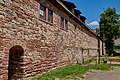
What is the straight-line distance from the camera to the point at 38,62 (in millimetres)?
9961

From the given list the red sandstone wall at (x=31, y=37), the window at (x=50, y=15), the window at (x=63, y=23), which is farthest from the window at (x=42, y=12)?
the window at (x=63, y=23)

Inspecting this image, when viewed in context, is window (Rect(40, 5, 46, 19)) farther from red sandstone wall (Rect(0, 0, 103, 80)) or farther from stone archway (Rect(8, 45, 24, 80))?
stone archway (Rect(8, 45, 24, 80))

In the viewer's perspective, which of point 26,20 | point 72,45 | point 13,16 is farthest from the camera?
point 72,45

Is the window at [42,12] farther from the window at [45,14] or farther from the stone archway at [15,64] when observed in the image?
the stone archway at [15,64]

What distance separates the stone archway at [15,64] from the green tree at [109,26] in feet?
111

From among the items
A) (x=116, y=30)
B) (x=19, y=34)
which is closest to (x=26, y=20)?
(x=19, y=34)

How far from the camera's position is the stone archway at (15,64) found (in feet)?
27.8

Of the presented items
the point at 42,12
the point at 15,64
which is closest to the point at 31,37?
the point at 15,64

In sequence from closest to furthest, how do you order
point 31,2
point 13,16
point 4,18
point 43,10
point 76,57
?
point 4,18
point 13,16
point 31,2
point 43,10
point 76,57

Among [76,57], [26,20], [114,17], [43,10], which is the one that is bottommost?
[76,57]

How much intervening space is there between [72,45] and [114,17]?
27.6 metres

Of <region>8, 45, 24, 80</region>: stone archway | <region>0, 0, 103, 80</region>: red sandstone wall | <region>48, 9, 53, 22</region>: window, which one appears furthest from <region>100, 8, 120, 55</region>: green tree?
<region>8, 45, 24, 80</region>: stone archway

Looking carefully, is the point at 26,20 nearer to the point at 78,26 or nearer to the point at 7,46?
the point at 7,46

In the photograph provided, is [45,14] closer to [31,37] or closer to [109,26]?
[31,37]
